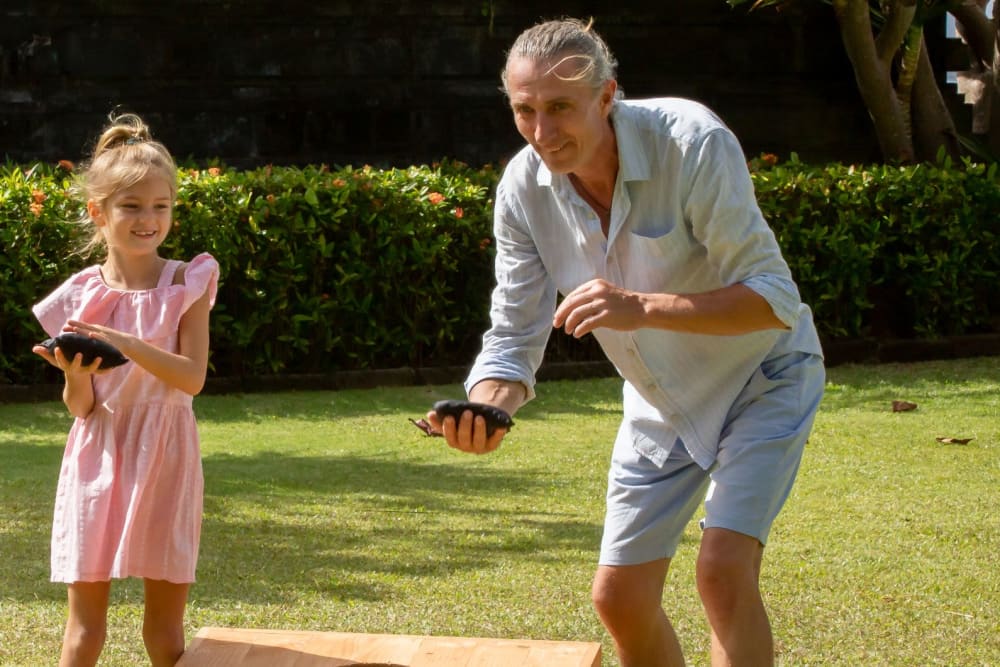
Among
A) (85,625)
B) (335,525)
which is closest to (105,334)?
(85,625)

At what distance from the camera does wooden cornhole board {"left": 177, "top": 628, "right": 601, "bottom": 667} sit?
13.0 ft

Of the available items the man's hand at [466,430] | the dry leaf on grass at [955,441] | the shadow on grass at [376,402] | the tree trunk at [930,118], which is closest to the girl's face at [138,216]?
the man's hand at [466,430]

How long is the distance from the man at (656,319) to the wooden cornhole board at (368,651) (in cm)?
25

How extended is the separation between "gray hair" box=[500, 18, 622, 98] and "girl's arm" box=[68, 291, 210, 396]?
4.03ft

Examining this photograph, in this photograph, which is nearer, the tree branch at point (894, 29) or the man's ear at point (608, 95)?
the man's ear at point (608, 95)

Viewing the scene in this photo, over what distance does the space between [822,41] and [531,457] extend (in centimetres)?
731

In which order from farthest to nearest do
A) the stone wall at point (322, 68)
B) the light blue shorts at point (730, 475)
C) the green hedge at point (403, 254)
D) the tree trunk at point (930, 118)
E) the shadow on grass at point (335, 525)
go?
the tree trunk at point (930, 118) → the stone wall at point (322, 68) → the green hedge at point (403, 254) → the shadow on grass at point (335, 525) → the light blue shorts at point (730, 475)

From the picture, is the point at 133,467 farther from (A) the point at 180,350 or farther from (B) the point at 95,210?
(B) the point at 95,210

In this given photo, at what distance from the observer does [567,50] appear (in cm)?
352

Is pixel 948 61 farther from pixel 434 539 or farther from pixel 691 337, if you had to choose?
pixel 691 337

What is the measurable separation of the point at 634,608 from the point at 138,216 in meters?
1.70

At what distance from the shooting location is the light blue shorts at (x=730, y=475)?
141 inches

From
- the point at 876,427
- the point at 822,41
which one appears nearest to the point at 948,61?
the point at 822,41

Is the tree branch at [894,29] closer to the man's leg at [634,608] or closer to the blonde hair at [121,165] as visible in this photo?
the blonde hair at [121,165]
